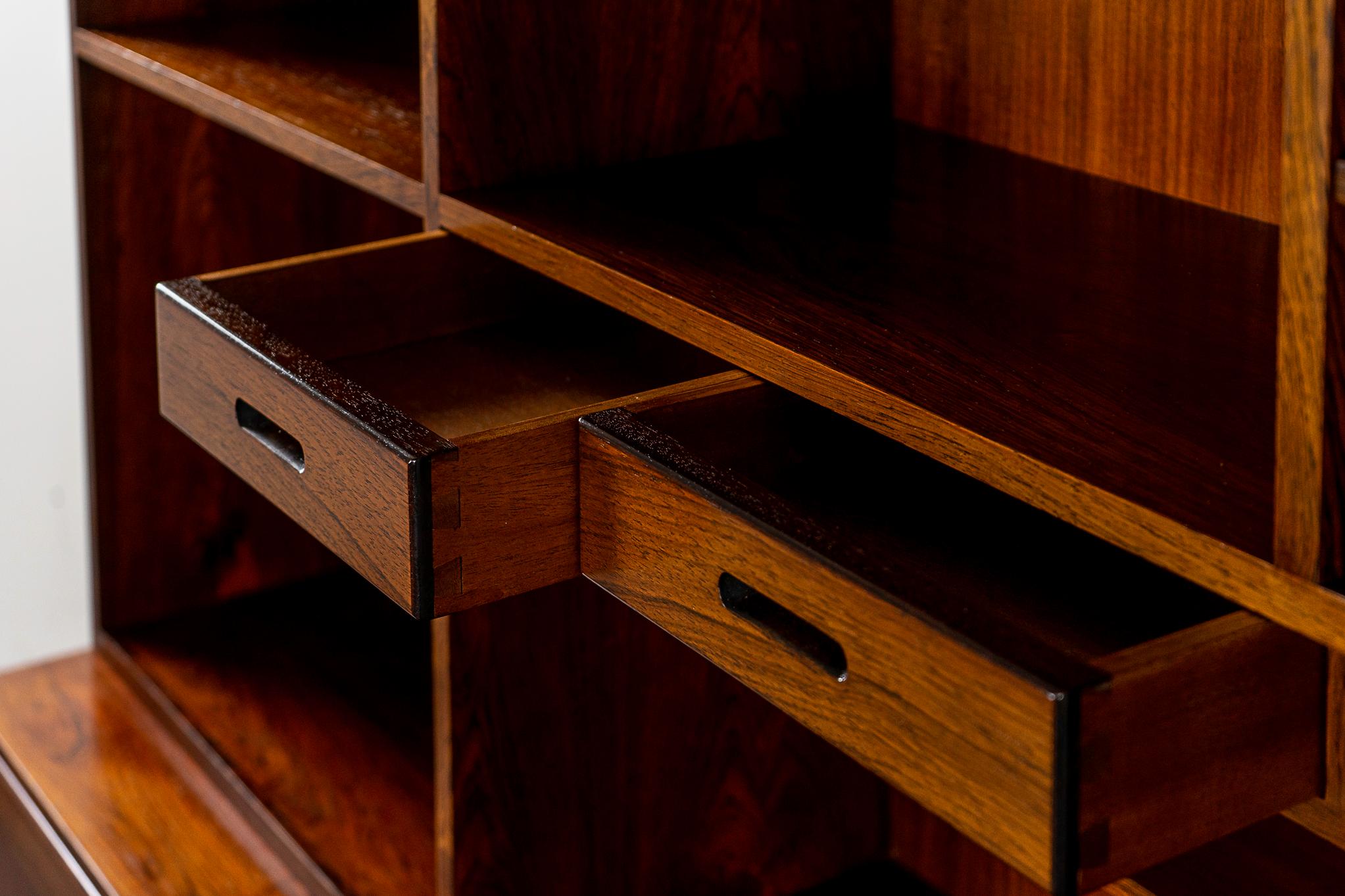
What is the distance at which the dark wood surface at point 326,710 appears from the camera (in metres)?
1.40

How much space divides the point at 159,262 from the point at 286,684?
1.41 ft

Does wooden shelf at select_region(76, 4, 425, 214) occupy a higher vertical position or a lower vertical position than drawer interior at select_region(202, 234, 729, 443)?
higher

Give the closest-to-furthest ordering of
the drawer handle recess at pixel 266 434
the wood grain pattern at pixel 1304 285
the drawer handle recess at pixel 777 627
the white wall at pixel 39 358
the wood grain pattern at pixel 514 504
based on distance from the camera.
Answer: the wood grain pattern at pixel 1304 285, the drawer handle recess at pixel 777 627, the wood grain pattern at pixel 514 504, the drawer handle recess at pixel 266 434, the white wall at pixel 39 358

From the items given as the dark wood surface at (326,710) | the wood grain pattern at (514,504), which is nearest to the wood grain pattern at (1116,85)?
the wood grain pattern at (514,504)

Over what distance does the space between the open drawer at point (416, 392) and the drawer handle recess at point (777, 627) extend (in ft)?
0.40

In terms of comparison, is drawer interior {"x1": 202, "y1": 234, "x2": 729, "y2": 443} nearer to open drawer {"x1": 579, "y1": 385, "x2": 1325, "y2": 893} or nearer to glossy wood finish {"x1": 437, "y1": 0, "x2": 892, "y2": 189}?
glossy wood finish {"x1": 437, "y1": 0, "x2": 892, "y2": 189}

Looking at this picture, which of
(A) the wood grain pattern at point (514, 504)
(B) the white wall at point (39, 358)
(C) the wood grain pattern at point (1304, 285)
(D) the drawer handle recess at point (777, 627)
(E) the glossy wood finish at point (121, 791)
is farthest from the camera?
(B) the white wall at point (39, 358)

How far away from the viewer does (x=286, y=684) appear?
1.65 metres

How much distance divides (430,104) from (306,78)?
33 cm

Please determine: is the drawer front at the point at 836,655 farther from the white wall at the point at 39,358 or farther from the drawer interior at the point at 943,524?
the white wall at the point at 39,358

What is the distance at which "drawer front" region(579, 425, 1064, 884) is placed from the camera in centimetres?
64

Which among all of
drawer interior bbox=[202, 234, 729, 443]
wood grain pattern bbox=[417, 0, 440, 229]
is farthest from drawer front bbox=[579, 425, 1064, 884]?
wood grain pattern bbox=[417, 0, 440, 229]

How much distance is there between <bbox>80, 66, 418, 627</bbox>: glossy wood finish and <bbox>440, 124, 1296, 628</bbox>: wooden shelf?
1.88ft

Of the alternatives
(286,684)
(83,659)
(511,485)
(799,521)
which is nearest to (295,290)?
(511,485)
